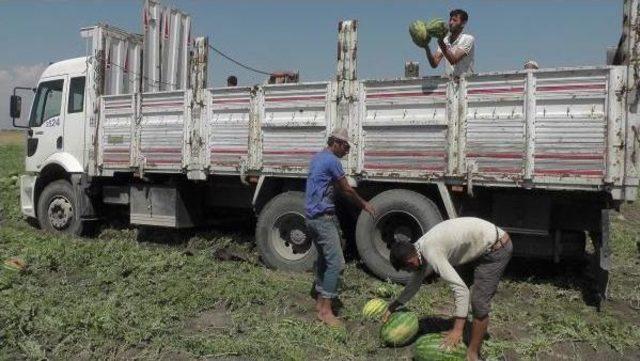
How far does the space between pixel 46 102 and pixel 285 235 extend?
236 inches

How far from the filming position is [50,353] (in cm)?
511

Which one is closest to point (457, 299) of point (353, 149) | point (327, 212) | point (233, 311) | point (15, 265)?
point (327, 212)

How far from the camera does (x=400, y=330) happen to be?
5.08m

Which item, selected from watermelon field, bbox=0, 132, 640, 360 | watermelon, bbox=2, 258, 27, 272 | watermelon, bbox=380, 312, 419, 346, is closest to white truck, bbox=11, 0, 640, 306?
watermelon field, bbox=0, 132, 640, 360

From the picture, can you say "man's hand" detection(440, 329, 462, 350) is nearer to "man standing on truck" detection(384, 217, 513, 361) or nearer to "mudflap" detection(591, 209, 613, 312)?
"man standing on truck" detection(384, 217, 513, 361)

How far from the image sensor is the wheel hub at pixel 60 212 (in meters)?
10.8

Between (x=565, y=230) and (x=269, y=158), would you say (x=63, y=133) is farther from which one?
(x=565, y=230)

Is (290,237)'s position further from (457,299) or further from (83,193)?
(83,193)

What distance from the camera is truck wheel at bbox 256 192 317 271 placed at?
7.98 meters

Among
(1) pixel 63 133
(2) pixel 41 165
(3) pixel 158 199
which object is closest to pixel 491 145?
(3) pixel 158 199

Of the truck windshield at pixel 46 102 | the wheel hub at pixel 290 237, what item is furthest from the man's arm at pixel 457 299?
the truck windshield at pixel 46 102

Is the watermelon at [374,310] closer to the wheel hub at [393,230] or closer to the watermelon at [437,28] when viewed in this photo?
the wheel hub at [393,230]

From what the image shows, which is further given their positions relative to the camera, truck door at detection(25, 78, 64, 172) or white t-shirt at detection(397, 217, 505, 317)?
truck door at detection(25, 78, 64, 172)

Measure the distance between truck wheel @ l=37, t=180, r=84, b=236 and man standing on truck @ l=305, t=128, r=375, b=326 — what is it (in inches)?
250
